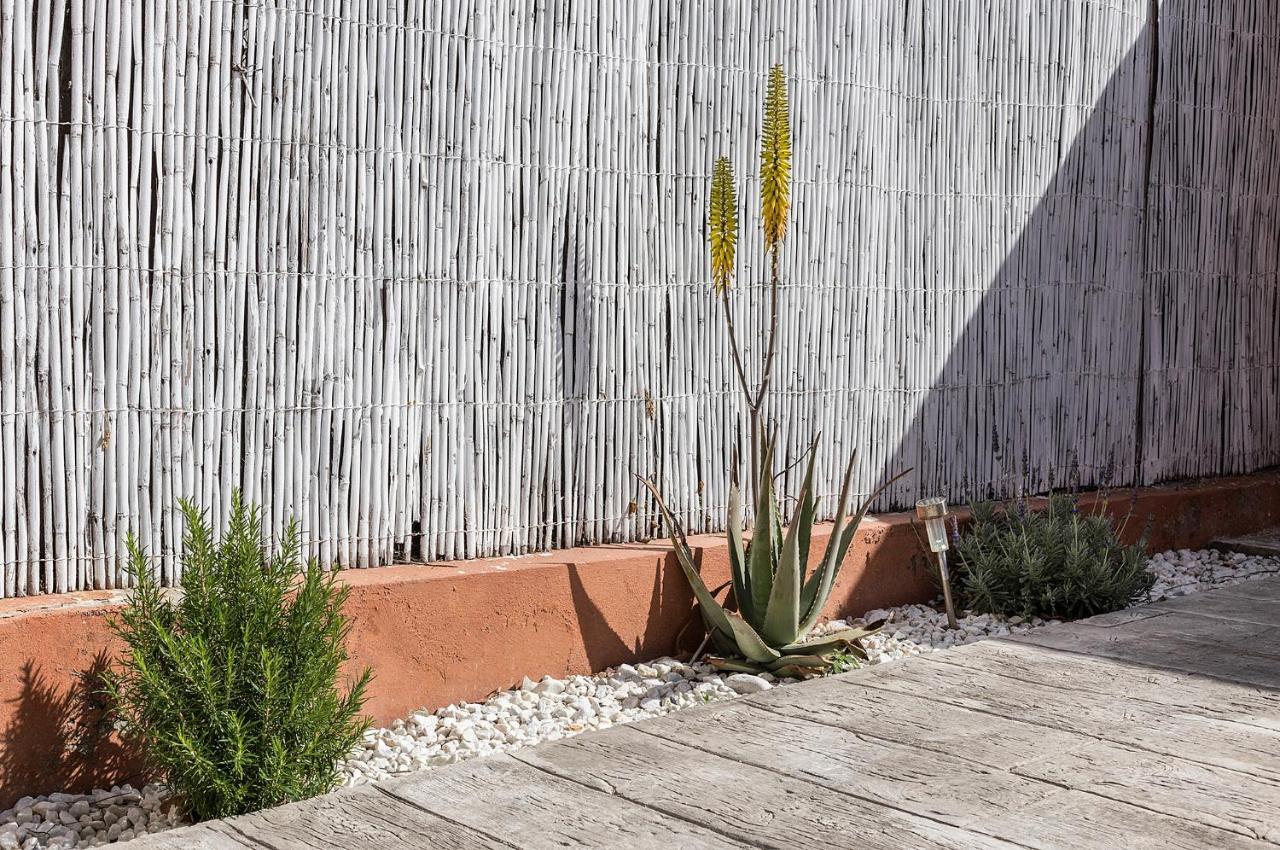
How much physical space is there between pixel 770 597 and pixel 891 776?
1099 millimetres

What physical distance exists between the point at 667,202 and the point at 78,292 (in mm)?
1902

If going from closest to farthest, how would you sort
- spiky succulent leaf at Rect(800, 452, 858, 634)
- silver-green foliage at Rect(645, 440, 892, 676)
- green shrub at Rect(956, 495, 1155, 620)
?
silver-green foliage at Rect(645, 440, 892, 676) → spiky succulent leaf at Rect(800, 452, 858, 634) → green shrub at Rect(956, 495, 1155, 620)

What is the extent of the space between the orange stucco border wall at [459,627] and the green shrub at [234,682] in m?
0.13

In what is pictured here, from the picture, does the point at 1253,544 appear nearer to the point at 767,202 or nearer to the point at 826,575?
the point at 826,575

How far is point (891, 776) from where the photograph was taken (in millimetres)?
3076

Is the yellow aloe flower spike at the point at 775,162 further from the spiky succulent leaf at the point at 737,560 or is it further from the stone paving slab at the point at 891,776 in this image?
the stone paving slab at the point at 891,776

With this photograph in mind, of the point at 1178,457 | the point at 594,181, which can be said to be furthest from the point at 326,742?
the point at 1178,457

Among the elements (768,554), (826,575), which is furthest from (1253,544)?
(768,554)

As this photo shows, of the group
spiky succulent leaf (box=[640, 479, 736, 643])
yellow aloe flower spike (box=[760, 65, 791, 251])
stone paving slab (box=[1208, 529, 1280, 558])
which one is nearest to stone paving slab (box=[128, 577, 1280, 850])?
spiky succulent leaf (box=[640, 479, 736, 643])

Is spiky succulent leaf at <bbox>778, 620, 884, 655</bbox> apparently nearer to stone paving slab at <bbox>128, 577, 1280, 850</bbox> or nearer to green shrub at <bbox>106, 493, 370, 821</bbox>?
stone paving slab at <bbox>128, 577, 1280, 850</bbox>

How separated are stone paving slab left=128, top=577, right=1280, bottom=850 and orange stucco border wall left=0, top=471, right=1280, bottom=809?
547 mm

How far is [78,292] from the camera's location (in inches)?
126

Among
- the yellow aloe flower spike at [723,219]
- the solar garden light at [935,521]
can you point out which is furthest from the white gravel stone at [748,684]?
the yellow aloe flower spike at [723,219]

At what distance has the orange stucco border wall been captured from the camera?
3045 mm
